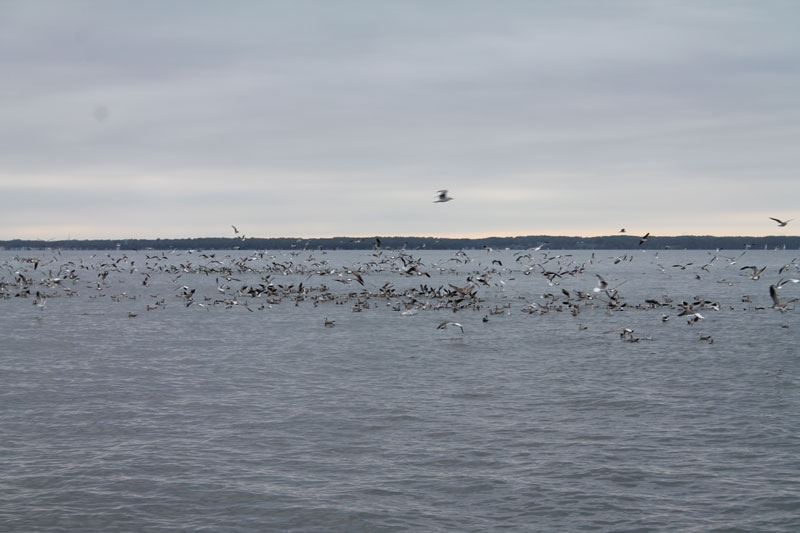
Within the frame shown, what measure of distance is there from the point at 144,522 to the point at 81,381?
1475cm

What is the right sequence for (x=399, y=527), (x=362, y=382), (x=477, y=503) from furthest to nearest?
(x=362, y=382), (x=477, y=503), (x=399, y=527)

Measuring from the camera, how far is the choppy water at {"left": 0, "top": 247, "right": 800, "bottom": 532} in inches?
534

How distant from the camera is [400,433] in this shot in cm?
Result: 1858

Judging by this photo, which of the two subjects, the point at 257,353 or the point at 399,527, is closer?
the point at 399,527

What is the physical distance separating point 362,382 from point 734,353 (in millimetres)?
17834

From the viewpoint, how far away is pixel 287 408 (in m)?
21.5

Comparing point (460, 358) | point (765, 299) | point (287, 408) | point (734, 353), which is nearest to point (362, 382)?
point (287, 408)

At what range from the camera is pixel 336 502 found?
14.0m

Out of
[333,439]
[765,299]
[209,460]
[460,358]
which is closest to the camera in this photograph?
[209,460]

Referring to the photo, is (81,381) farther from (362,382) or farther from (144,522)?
(144,522)

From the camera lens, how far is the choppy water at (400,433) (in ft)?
44.5

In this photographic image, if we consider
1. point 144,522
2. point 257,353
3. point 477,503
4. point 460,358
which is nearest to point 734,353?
point 460,358

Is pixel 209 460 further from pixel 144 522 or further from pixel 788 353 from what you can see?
pixel 788 353

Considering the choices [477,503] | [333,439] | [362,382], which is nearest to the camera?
[477,503]
